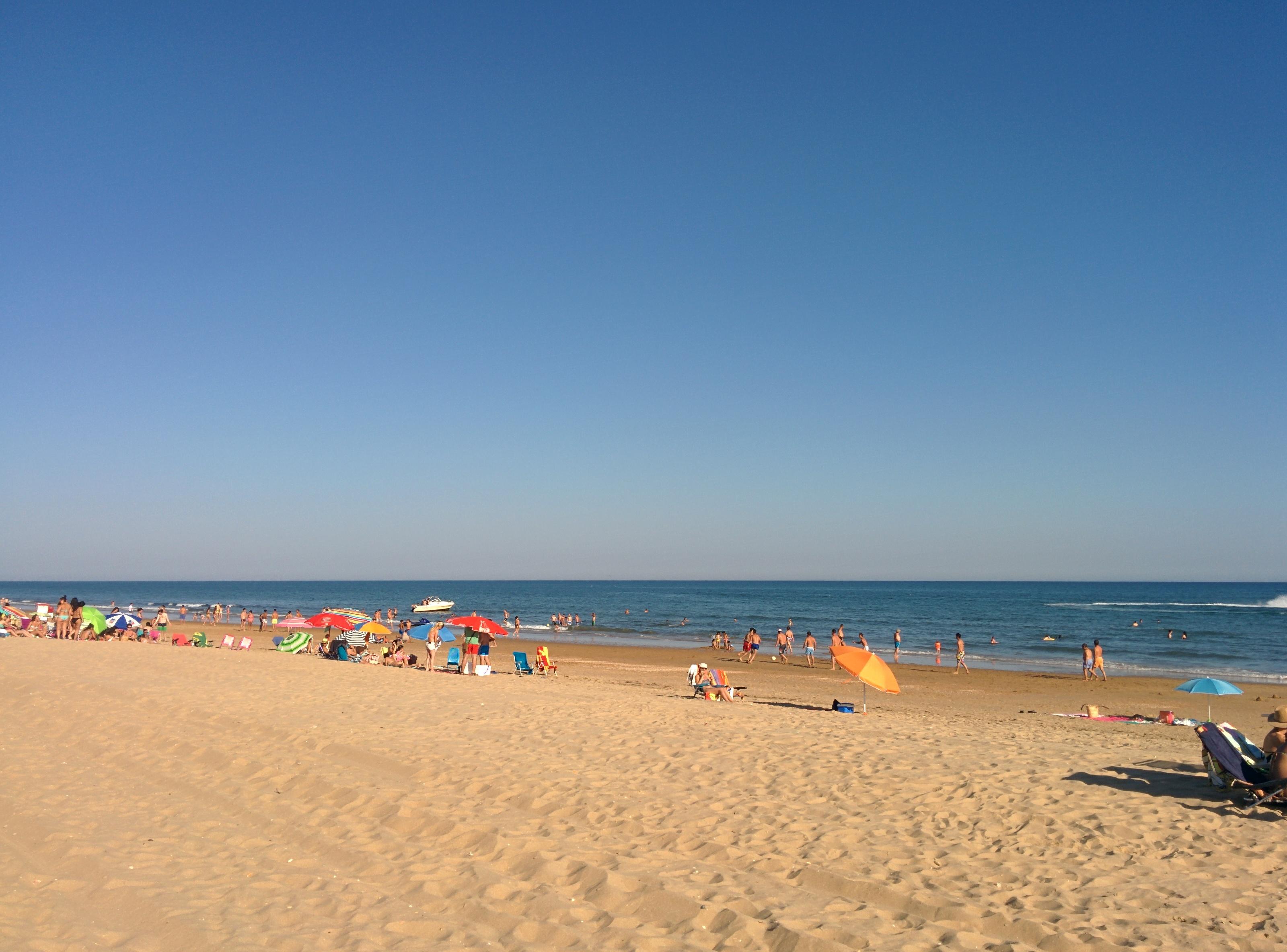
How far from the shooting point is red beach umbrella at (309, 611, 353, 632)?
26.2 metres

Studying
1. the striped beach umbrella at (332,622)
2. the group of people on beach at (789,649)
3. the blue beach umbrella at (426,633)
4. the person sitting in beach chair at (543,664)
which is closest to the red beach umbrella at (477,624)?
the blue beach umbrella at (426,633)

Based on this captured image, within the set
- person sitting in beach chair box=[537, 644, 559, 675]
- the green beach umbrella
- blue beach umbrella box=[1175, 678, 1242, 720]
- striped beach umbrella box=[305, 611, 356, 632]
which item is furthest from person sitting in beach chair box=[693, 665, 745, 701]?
the green beach umbrella

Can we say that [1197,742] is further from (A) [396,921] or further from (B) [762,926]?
(A) [396,921]

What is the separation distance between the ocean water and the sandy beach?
25.3 m

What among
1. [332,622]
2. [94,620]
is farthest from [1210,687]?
[94,620]

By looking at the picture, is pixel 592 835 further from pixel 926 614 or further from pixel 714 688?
pixel 926 614

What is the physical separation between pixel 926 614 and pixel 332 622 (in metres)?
53.7

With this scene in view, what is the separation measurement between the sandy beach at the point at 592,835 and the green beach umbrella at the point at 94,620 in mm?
15495

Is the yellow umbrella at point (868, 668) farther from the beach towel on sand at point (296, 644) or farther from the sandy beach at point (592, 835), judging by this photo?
the beach towel on sand at point (296, 644)

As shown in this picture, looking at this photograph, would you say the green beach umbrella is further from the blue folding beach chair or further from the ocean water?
the blue folding beach chair

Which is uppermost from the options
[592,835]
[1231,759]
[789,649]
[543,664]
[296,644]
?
[1231,759]

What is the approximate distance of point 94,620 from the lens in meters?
26.7

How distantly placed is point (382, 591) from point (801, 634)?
11684cm

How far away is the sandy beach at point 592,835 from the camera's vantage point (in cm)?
528
